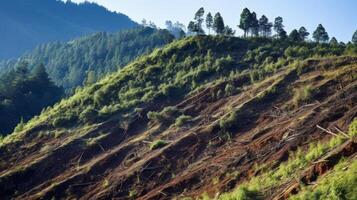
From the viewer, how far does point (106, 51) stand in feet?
527

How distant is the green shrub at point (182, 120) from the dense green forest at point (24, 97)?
1366 inches

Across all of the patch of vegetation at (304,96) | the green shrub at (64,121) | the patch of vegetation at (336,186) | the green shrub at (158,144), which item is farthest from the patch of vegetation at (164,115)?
the patch of vegetation at (336,186)

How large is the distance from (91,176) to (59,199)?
2.65m

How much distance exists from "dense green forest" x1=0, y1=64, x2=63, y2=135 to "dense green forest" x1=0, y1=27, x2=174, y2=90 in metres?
53.2

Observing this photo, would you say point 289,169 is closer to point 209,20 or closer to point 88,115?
point 88,115

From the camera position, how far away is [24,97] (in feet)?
252

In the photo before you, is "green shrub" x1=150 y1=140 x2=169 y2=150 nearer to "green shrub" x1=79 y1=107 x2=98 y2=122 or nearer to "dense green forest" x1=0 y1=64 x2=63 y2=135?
"green shrub" x1=79 y1=107 x2=98 y2=122

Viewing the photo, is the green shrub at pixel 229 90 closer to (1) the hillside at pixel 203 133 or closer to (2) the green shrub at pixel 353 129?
(1) the hillside at pixel 203 133

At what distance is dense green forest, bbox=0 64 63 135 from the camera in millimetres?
70125

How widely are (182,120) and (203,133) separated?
3.63 m

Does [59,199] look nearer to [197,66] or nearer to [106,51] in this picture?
[197,66]

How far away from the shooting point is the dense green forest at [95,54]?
145125 mm

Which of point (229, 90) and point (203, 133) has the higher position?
point (229, 90)

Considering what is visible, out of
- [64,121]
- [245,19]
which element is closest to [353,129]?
[64,121]
